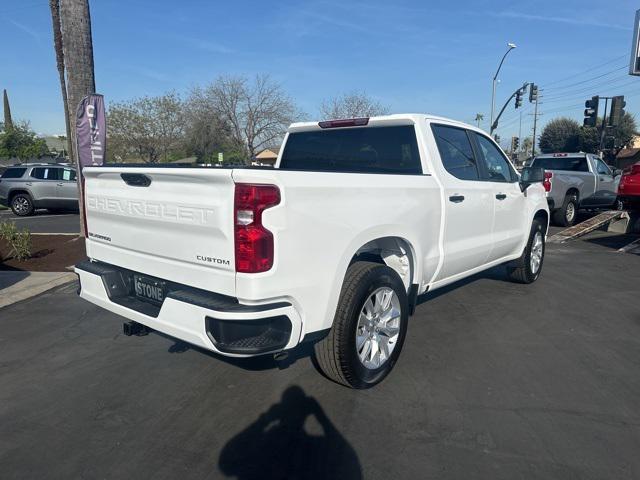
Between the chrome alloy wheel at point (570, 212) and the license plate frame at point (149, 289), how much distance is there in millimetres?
12324

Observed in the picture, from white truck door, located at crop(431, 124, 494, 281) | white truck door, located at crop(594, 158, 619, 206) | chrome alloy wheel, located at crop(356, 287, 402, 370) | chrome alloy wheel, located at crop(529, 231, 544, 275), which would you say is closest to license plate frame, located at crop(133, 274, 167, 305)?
chrome alloy wheel, located at crop(356, 287, 402, 370)

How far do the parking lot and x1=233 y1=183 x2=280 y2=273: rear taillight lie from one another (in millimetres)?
1107

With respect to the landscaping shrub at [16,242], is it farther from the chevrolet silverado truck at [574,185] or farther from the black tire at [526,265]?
the chevrolet silverado truck at [574,185]

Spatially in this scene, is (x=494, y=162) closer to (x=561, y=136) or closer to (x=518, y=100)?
(x=518, y=100)

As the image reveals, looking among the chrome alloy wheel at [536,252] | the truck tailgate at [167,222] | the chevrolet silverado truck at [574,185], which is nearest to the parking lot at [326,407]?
the truck tailgate at [167,222]

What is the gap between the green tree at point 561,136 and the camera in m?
51.8

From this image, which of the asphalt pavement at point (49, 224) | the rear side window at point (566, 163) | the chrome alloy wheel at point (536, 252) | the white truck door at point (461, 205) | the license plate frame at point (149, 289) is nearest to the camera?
the license plate frame at point (149, 289)

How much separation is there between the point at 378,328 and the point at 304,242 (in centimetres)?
115

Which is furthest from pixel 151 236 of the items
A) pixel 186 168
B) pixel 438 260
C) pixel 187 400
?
pixel 438 260

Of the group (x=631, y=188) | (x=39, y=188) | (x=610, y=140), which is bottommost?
(x=39, y=188)

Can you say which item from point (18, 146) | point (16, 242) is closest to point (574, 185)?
point (16, 242)

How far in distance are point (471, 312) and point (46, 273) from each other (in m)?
5.80

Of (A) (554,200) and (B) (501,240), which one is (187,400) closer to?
(B) (501,240)

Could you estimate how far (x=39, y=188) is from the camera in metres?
16.1
